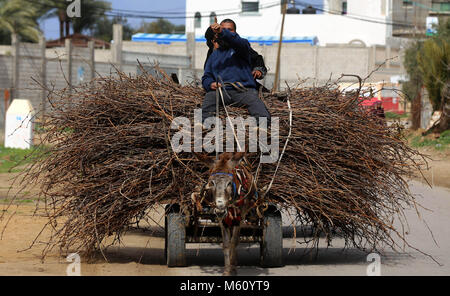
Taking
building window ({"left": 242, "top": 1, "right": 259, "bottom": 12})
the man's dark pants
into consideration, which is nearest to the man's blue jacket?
the man's dark pants

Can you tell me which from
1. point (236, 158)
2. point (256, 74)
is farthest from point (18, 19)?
point (236, 158)

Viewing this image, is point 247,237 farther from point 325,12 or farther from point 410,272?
point 325,12

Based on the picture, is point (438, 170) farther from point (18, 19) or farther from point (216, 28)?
point (18, 19)

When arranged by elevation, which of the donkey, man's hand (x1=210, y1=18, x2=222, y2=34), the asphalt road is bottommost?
the asphalt road

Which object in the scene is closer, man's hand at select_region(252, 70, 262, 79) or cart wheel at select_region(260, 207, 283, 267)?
cart wheel at select_region(260, 207, 283, 267)

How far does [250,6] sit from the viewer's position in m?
73.2

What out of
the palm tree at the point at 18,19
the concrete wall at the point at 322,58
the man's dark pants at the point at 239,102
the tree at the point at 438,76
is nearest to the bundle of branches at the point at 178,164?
the man's dark pants at the point at 239,102

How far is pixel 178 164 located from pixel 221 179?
125cm

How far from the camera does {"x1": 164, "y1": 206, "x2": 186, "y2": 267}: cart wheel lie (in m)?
7.61

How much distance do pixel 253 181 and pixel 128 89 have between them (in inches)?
88.7

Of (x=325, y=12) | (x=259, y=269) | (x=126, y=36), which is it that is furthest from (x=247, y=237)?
(x=126, y=36)

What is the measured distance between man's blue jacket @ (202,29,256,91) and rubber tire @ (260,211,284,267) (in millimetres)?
1547

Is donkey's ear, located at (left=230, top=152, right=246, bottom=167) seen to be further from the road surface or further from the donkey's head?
the road surface

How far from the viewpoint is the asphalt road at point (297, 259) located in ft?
25.8
